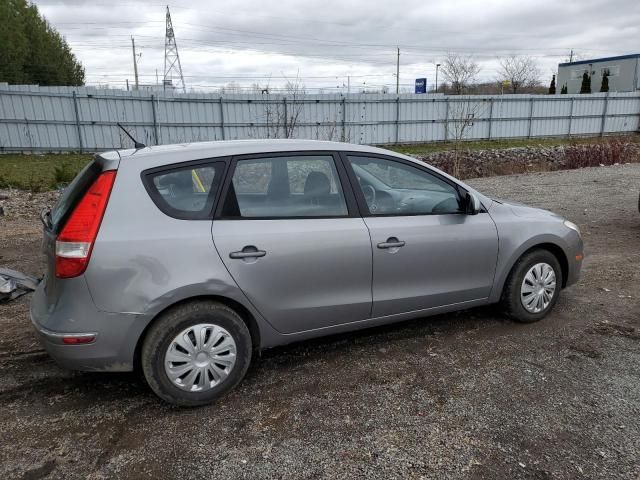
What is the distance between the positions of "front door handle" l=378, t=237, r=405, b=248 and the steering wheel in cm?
25

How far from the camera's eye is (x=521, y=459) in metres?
2.71

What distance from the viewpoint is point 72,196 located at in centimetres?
314

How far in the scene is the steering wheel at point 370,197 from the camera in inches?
145

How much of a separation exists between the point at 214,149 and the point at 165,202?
1.66 ft

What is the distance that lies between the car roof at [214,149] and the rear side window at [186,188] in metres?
0.08

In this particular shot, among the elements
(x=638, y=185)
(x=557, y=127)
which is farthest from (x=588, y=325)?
(x=557, y=127)

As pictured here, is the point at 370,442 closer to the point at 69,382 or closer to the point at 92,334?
the point at 92,334

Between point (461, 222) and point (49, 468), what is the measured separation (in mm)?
3080

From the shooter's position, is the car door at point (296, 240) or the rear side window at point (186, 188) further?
the car door at point (296, 240)

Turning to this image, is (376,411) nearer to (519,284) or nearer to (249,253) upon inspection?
(249,253)

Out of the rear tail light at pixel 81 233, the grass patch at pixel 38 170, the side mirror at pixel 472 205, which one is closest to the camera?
the rear tail light at pixel 81 233

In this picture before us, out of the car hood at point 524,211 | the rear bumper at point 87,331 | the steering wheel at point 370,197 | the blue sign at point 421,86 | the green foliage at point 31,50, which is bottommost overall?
the rear bumper at point 87,331

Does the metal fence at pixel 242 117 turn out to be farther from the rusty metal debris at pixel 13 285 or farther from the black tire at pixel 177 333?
the black tire at pixel 177 333

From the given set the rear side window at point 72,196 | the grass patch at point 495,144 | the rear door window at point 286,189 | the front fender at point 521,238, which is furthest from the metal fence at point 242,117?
the rear side window at point 72,196
